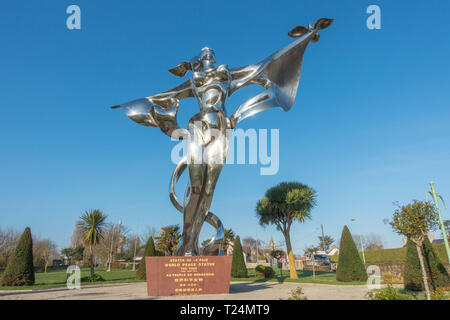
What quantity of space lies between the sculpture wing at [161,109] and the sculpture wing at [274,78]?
2652 mm

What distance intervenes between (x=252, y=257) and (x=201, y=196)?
7894cm

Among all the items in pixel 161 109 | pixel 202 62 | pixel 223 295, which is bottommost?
pixel 223 295

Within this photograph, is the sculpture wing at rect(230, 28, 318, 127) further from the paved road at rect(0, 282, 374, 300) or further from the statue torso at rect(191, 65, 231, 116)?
the paved road at rect(0, 282, 374, 300)

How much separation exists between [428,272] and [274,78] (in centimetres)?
1157

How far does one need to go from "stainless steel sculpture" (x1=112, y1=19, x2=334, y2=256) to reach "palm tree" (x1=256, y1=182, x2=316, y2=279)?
12323 millimetres

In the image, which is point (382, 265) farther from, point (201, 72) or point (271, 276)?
point (201, 72)

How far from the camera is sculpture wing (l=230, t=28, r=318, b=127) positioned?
45.9ft

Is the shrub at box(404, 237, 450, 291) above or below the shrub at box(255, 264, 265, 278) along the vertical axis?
above

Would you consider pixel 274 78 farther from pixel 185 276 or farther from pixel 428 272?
pixel 428 272

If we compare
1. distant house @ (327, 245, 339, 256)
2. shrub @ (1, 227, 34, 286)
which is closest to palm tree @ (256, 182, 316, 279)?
shrub @ (1, 227, 34, 286)

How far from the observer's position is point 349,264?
18719 mm

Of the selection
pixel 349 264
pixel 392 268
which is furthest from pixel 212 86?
pixel 392 268
